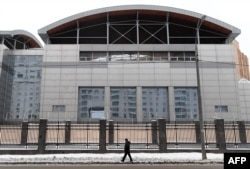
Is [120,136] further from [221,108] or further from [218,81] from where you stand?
[218,81]

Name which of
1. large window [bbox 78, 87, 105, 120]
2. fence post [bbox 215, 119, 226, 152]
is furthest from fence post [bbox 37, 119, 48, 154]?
large window [bbox 78, 87, 105, 120]

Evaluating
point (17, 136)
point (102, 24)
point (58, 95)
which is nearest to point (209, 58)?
point (102, 24)

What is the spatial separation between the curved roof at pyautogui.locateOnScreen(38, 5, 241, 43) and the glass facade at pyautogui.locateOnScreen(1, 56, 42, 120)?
7.26m

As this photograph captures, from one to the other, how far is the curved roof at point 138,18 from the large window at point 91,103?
992cm

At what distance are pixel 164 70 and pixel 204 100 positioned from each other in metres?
7.47

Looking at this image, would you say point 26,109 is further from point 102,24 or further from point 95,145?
point 95,145

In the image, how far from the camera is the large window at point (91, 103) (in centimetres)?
3953

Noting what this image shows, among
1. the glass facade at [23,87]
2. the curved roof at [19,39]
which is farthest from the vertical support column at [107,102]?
the curved roof at [19,39]

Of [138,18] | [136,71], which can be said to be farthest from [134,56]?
[138,18]

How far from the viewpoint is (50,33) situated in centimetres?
4359

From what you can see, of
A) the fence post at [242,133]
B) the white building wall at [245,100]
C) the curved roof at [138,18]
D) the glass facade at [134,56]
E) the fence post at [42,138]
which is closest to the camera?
the fence post at [42,138]

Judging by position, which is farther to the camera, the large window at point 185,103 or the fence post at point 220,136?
the large window at point 185,103

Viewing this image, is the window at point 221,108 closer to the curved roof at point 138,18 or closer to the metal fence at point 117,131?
the metal fence at point 117,131

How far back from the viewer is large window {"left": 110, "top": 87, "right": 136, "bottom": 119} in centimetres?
3944
